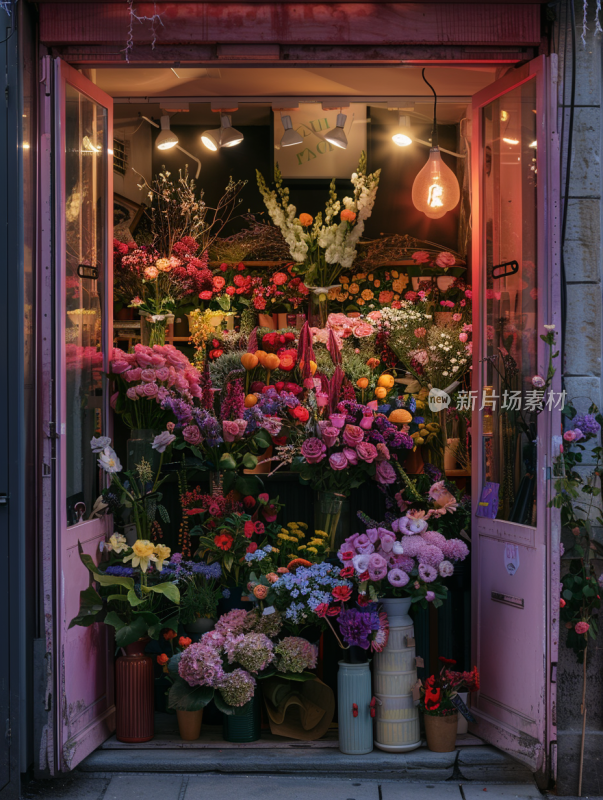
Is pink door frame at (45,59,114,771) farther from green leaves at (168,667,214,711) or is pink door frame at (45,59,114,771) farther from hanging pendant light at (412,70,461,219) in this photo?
hanging pendant light at (412,70,461,219)

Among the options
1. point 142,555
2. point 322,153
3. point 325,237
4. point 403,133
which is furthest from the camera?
point 322,153

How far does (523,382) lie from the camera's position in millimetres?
A: 3260

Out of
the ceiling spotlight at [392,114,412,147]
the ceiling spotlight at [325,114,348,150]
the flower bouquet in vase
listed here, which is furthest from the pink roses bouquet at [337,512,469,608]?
the ceiling spotlight at [392,114,412,147]

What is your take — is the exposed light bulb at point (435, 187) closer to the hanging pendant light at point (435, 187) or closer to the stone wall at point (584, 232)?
the hanging pendant light at point (435, 187)

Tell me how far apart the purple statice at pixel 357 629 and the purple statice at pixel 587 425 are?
3.75 feet

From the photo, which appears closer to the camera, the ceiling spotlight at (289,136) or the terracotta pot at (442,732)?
the terracotta pot at (442,732)

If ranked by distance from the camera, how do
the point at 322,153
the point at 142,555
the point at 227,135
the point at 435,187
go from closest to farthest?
the point at 142,555 → the point at 435,187 → the point at 227,135 → the point at 322,153

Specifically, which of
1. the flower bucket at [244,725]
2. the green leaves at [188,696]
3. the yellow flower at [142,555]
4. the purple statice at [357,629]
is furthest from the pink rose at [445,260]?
the green leaves at [188,696]

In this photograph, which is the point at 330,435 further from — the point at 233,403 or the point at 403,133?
the point at 403,133

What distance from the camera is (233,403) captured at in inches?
137

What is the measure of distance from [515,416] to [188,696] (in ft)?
5.89

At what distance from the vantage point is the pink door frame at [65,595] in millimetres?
3031

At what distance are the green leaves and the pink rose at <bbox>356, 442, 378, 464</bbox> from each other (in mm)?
1159

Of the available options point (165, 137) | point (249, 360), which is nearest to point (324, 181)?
point (165, 137)
